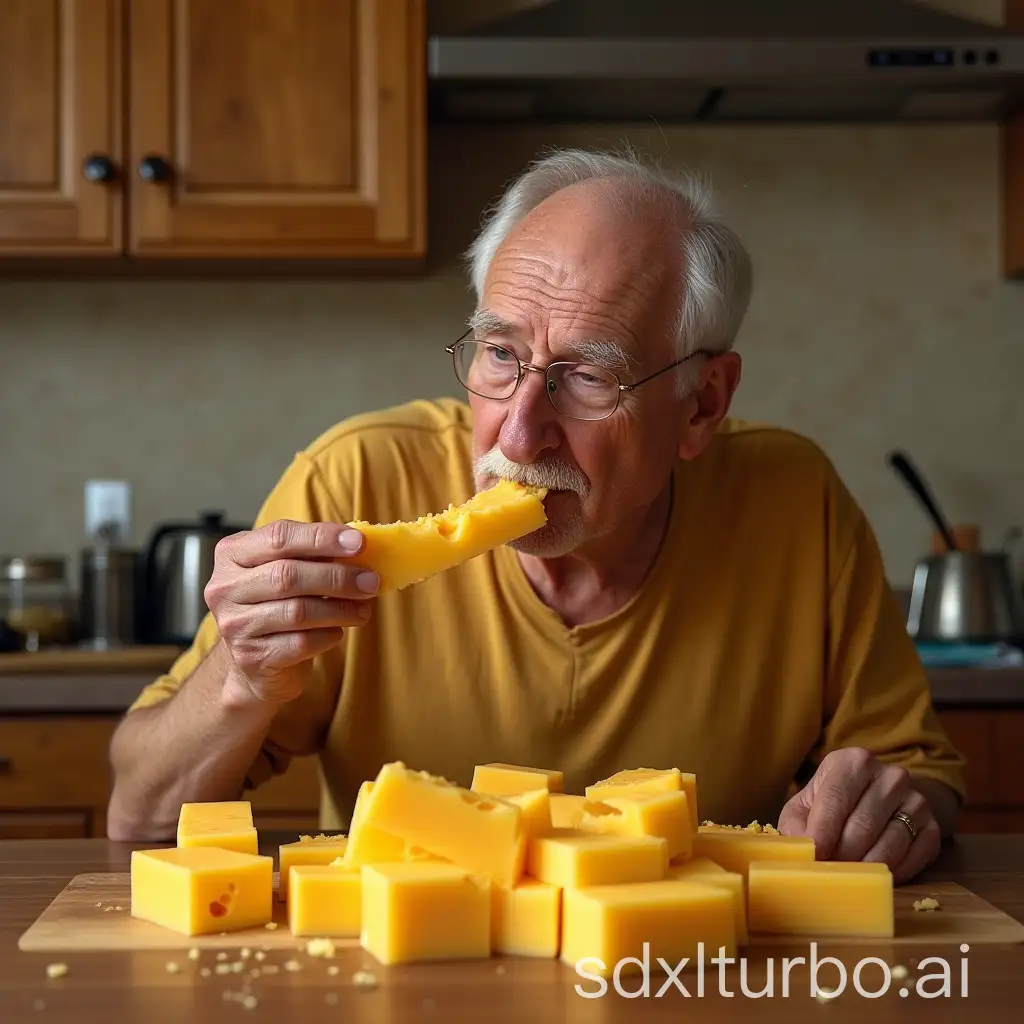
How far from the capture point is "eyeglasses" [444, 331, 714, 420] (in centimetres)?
160

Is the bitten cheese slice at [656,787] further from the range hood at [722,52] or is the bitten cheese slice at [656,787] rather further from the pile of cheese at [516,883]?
the range hood at [722,52]

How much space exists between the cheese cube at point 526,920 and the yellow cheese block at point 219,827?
Answer: 0.24 metres

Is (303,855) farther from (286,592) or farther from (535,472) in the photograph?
(535,472)

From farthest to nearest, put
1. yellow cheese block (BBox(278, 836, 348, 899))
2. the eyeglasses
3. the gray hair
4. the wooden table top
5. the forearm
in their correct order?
the gray hair < the eyeglasses < the forearm < yellow cheese block (BBox(278, 836, 348, 899)) < the wooden table top

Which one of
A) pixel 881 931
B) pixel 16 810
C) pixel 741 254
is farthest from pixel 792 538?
pixel 16 810

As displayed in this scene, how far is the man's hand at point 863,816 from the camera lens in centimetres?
131

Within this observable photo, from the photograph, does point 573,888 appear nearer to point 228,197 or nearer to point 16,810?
point 16,810

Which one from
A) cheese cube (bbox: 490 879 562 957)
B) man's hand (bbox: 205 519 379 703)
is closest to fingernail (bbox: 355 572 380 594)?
man's hand (bbox: 205 519 379 703)

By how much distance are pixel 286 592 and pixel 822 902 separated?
509mm

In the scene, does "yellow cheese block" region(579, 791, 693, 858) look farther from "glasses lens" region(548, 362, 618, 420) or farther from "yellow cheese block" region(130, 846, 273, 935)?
"glasses lens" region(548, 362, 618, 420)

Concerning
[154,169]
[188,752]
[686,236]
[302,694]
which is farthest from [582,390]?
[154,169]

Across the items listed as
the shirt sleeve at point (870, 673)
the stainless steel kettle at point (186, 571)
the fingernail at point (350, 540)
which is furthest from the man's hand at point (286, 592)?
the stainless steel kettle at point (186, 571)

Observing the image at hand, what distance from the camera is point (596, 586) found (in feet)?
5.85

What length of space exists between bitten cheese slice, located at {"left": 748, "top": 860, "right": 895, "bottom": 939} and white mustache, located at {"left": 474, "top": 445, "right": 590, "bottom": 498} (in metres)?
0.56
